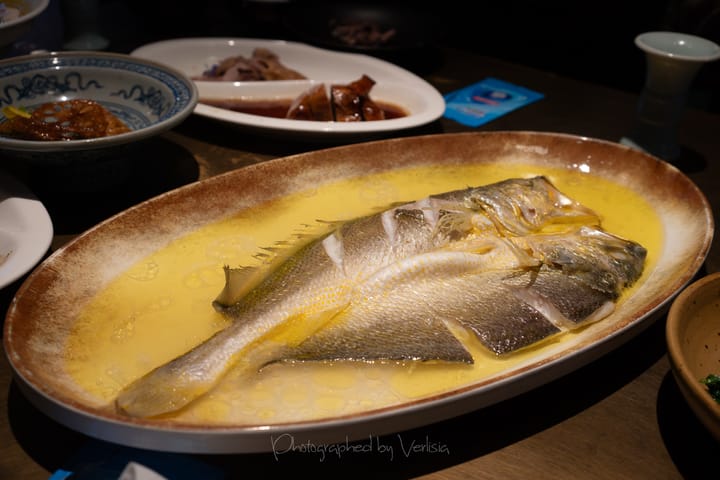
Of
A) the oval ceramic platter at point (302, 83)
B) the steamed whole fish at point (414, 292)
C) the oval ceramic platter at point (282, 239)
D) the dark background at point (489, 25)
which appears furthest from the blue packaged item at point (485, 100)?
the steamed whole fish at point (414, 292)

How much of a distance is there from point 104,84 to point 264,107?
56cm

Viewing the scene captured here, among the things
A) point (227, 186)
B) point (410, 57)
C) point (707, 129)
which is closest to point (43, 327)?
point (227, 186)

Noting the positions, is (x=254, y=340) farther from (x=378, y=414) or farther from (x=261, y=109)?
(x=261, y=109)

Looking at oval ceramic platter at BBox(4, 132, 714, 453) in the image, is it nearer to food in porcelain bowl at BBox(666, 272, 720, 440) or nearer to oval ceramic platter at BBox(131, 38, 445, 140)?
food in porcelain bowl at BBox(666, 272, 720, 440)

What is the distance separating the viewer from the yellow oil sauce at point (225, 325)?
3.27ft

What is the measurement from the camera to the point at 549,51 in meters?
3.79

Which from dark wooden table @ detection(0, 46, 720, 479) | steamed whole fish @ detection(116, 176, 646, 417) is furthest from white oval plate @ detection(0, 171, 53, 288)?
steamed whole fish @ detection(116, 176, 646, 417)

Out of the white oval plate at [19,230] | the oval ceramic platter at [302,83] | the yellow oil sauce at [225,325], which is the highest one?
the oval ceramic platter at [302,83]

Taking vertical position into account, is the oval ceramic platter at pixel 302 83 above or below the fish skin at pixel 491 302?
above

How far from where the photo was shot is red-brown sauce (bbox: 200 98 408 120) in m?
2.21

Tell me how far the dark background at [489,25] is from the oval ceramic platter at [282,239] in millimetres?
1179

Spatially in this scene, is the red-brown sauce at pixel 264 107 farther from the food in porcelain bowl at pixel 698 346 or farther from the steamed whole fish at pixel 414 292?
the food in porcelain bowl at pixel 698 346

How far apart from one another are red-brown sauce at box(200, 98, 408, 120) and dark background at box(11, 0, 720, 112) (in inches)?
21.1

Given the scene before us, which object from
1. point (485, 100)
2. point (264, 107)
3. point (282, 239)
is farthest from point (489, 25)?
point (282, 239)
